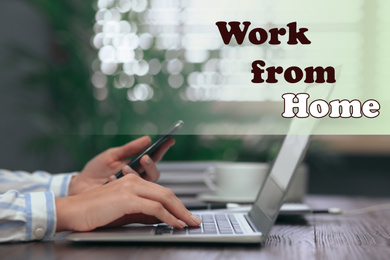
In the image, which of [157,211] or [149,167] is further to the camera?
[149,167]

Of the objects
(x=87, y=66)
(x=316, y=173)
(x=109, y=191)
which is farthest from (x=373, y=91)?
(x=109, y=191)

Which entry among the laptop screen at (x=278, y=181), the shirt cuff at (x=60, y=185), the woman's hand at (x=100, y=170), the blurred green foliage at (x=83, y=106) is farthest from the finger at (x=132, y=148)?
the blurred green foliage at (x=83, y=106)

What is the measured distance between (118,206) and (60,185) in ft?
1.46

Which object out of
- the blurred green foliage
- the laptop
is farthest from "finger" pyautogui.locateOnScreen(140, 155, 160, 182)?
the blurred green foliage

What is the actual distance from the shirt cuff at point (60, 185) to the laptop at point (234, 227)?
1.16 feet

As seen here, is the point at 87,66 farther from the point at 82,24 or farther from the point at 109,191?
the point at 109,191

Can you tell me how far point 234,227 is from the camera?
1.93 ft

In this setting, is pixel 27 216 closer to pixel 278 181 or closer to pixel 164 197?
pixel 164 197

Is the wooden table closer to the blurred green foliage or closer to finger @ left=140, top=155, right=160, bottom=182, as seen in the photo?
finger @ left=140, top=155, right=160, bottom=182

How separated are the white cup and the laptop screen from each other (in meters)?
0.26

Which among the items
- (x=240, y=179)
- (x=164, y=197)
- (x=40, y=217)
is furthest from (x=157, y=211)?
(x=240, y=179)

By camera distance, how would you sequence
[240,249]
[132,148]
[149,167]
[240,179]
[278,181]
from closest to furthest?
[240,249], [278,181], [149,167], [132,148], [240,179]

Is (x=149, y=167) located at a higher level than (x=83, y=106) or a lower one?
lower

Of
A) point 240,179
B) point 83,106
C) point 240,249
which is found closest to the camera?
point 240,249
